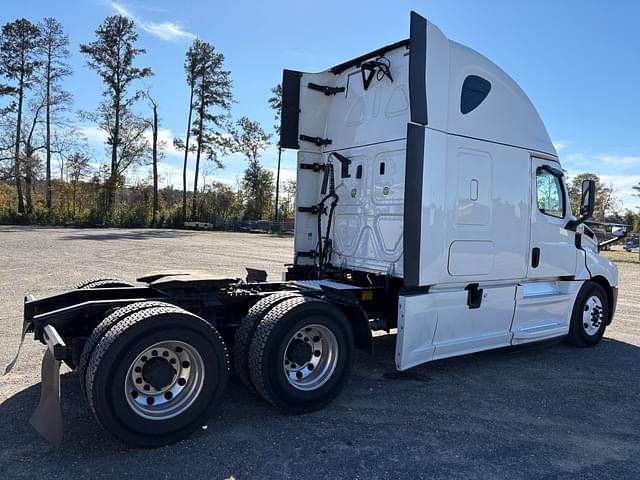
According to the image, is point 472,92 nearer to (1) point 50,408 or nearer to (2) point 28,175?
(1) point 50,408

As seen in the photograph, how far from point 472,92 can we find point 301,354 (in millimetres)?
3437

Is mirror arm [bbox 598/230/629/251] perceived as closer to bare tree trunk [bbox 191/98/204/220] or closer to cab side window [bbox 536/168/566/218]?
cab side window [bbox 536/168/566/218]

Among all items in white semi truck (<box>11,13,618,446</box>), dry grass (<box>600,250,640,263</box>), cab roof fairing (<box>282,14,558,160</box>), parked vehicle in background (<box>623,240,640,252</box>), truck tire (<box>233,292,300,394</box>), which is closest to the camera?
white semi truck (<box>11,13,618,446</box>)

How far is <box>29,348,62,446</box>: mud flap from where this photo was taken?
327 centimetres

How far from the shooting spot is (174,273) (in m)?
4.88

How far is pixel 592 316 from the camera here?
22.9 ft

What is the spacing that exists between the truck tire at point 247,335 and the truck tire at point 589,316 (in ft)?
15.2

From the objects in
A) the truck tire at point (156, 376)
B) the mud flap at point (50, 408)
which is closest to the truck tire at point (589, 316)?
the truck tire at point (156, 376)

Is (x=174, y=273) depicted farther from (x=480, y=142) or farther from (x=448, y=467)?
(x=480, y=142)

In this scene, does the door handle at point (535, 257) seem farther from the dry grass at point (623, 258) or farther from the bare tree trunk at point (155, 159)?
the bare tree trunk at point (155, 159)

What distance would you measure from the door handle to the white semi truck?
0.08ft

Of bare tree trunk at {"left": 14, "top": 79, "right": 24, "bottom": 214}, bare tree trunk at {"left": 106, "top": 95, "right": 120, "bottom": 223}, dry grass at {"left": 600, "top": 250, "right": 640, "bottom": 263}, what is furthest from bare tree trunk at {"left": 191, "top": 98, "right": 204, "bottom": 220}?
dry grass at {"left": 600, "top": 250, "right": 640, "bottom": 263}

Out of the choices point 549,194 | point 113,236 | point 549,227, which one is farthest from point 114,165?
point 549,227

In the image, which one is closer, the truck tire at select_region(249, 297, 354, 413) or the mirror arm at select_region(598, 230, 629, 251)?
the truck tire at select_region(249, 297, 354, 413)
